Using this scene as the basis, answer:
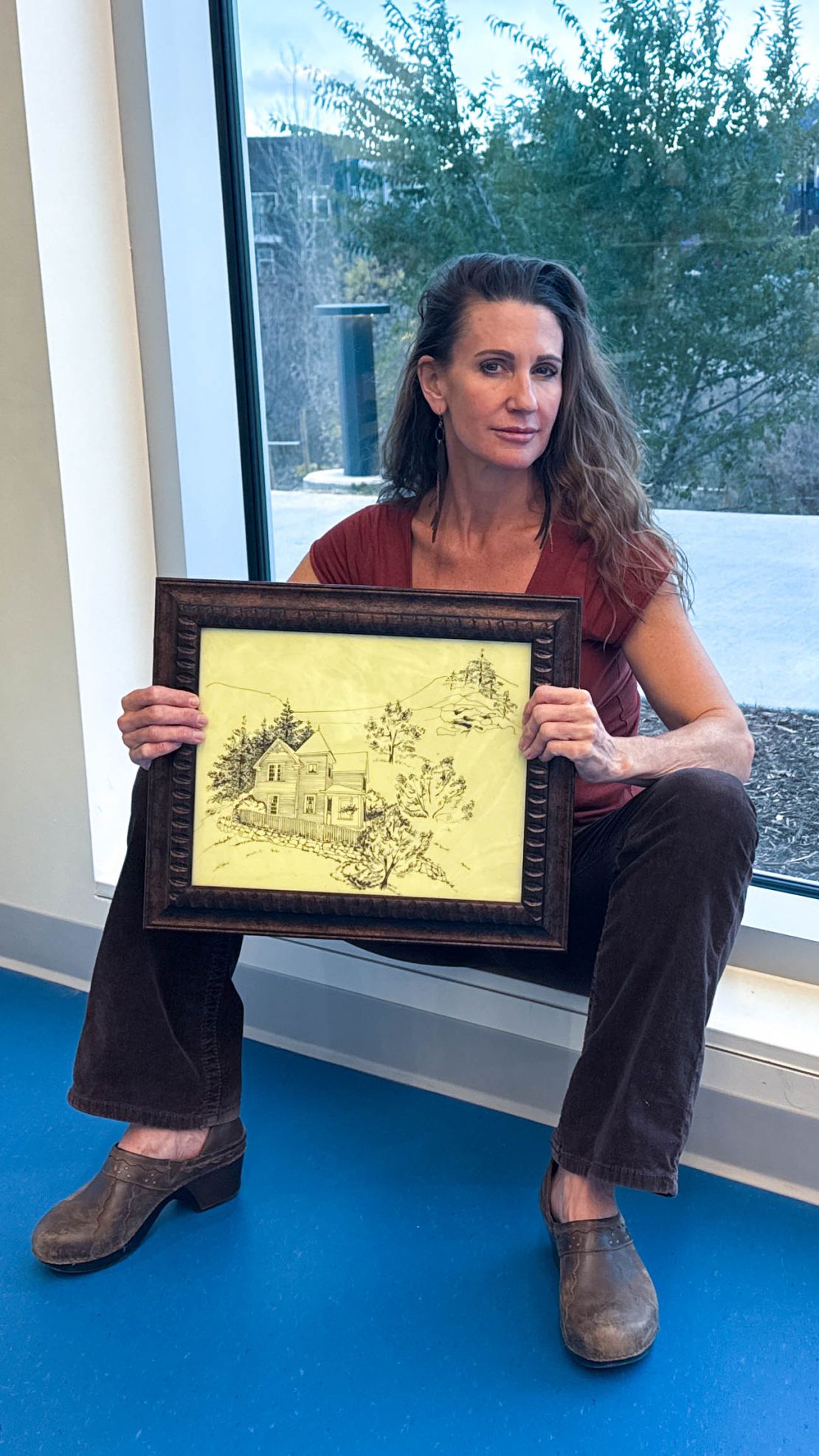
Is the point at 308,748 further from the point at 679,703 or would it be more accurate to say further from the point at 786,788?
the point at 786,788

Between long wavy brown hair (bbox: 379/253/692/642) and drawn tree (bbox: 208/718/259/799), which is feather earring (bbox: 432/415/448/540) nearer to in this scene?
long wavy brown hair (bbox: 379/253/692/642)

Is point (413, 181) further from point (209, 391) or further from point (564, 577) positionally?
point (564, 577)

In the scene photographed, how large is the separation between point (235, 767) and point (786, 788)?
2.89 ft

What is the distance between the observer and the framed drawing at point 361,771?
145cm

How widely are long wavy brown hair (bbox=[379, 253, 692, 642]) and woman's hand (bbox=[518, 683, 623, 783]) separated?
0.83 ft

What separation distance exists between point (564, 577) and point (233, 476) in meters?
0.88

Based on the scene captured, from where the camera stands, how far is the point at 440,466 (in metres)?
1.82

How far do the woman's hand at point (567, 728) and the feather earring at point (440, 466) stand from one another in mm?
469

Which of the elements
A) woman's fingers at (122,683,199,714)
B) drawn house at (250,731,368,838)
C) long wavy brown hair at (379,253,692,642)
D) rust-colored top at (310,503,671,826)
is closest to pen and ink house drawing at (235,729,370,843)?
drawn house at (250,731,368,838)

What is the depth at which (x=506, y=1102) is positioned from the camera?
1919 millimetres

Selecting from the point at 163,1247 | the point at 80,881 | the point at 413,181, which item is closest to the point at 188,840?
the point at 163,1247

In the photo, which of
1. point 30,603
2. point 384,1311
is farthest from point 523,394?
point 384,1311

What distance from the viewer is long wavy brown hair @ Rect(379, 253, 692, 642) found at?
1.63 meters

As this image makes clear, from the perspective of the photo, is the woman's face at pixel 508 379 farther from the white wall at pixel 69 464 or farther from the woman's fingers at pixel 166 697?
the white wall at pixel 69 464
